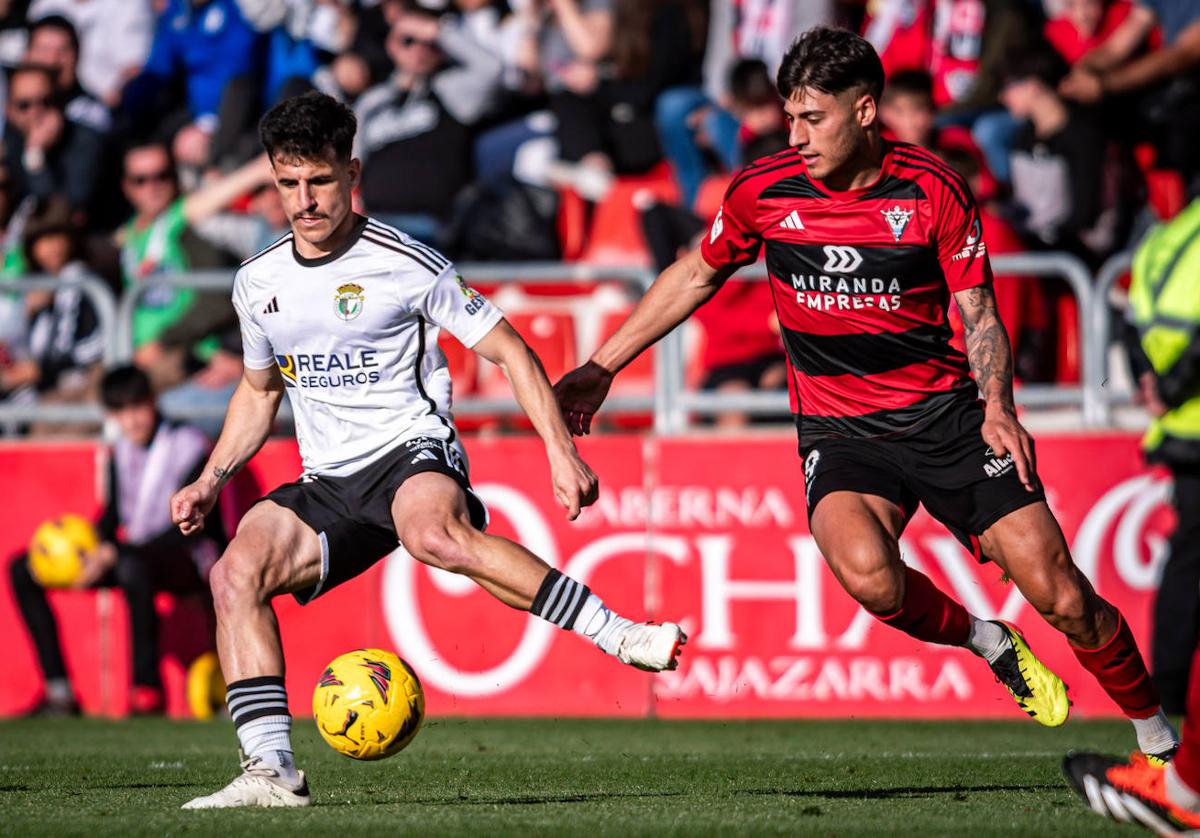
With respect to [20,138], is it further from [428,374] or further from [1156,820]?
[1156,820]

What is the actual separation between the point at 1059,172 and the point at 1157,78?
119 cm

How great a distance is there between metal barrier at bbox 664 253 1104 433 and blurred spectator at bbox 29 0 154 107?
7131 mm

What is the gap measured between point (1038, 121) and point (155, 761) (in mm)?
7436

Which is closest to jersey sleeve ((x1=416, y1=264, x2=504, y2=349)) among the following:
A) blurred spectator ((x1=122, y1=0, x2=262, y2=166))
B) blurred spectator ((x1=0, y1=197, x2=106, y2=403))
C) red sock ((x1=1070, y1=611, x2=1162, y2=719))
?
red sock ((x1=1070, y1=611, x2=1162, y2=719))

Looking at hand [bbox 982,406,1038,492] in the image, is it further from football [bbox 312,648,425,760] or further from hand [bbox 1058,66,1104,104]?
hand [bbox 1058,66,1104,104]

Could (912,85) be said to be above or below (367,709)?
above

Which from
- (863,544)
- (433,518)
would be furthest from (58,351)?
(863,544)

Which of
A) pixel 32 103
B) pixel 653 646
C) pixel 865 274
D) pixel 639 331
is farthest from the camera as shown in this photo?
pixel 32 103

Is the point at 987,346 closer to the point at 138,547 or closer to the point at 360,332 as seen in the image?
the point at 360,332

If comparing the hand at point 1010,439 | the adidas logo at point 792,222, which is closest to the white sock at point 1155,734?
the hand at point 1010,439

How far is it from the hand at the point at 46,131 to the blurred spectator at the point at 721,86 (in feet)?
16.1

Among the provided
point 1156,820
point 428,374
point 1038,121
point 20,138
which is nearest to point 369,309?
point 428,374

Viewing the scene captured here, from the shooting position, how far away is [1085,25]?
13.9 meters

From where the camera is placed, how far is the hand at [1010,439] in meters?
6.58
